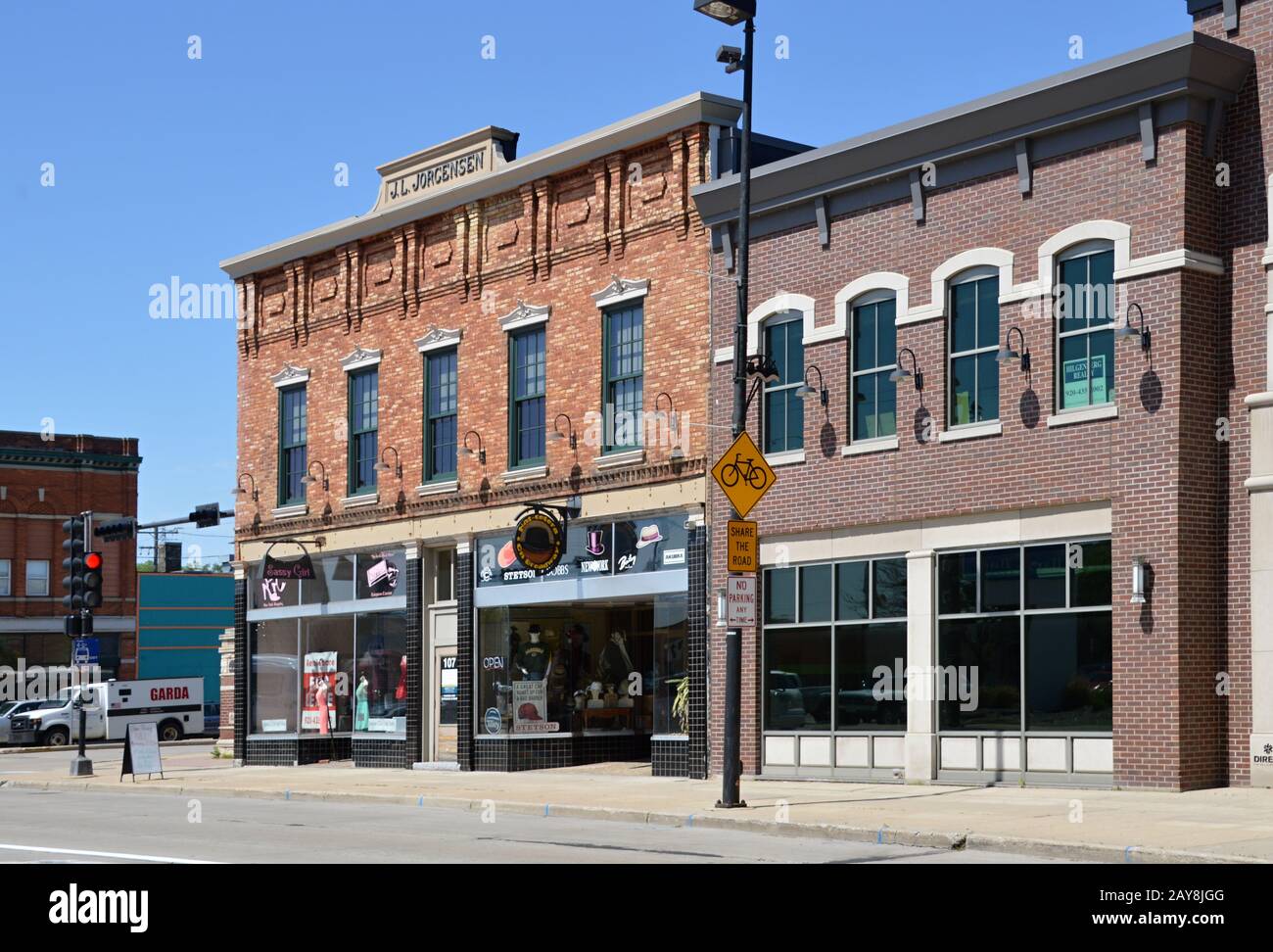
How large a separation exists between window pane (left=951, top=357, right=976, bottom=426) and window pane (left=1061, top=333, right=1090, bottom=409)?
141 centimetres

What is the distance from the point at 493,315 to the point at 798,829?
1443cm

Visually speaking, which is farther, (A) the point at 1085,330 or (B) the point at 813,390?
(B) the point at 813,390

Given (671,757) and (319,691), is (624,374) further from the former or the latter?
(319,691)

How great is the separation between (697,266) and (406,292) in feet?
25.0

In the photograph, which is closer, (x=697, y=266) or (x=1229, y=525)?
(x=1229, y=525)

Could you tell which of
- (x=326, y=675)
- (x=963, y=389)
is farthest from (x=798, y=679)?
(x=326, y=675)

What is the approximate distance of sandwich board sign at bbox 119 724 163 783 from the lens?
3009 cm

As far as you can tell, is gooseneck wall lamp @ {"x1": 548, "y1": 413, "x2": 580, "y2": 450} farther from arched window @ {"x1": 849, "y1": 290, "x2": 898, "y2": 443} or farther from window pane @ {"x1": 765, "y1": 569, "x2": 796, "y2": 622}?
arched window @ {"x1": 849, "y1": 290, "x2": 898, "y2": 443}

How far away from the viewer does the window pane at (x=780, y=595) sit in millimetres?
24734

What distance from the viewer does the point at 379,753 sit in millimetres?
31922

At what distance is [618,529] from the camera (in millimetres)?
27453

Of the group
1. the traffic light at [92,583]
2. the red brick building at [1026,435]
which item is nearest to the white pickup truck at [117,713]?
the traffic light at [92,583]
